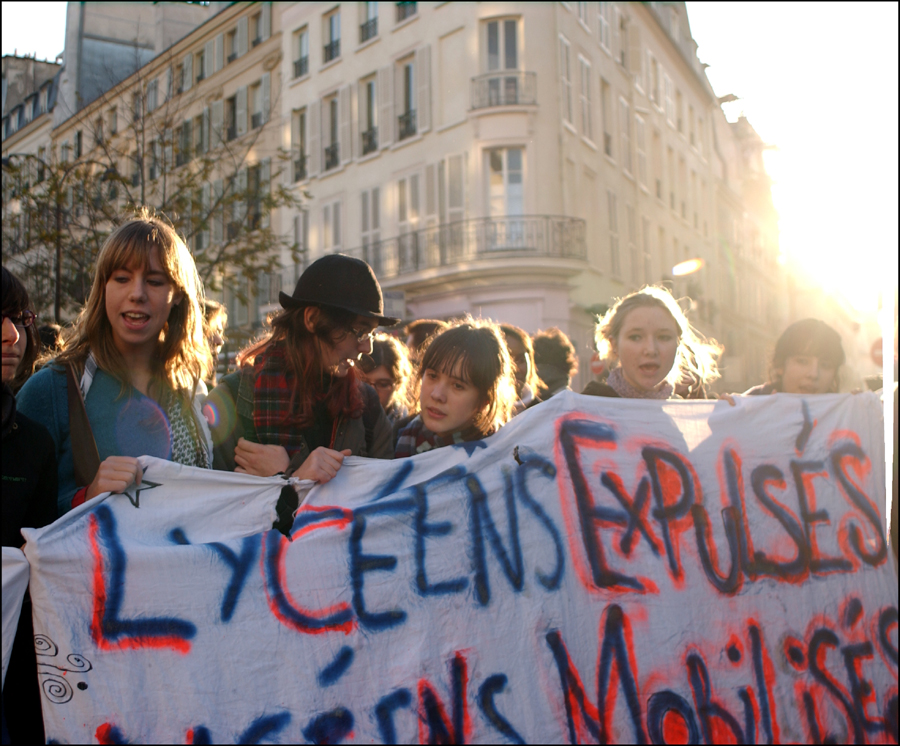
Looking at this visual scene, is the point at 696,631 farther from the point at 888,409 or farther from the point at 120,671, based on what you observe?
the point at 120,671

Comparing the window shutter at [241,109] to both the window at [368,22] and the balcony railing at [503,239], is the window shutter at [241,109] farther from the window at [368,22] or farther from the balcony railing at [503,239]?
the balcony railing at [503,239]

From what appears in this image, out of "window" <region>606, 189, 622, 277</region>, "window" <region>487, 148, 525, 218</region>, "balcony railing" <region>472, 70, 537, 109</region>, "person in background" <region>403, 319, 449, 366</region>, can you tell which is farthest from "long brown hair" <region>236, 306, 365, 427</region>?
"window" <region>606, 189, 622, 277</region>

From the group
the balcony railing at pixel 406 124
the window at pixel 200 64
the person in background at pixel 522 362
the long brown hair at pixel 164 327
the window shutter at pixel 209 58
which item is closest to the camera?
the long brown hair at pixel 164 327

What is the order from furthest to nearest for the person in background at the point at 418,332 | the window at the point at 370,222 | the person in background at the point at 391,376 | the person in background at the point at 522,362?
the window at the point at 370,222
the person in background at the point at 418,332
the person in background at the point at 391,376
the person in background at the point at 522,362

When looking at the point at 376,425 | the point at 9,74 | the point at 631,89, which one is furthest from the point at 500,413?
the point at 9,74

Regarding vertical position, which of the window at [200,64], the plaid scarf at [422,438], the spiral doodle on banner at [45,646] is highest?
the window at [200,64]

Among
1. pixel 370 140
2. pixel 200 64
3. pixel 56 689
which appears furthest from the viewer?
pixel 200 64

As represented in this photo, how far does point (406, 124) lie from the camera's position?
778 inches

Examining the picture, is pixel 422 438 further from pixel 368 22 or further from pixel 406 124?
pixel 368 22

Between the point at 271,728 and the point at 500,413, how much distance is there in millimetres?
1334

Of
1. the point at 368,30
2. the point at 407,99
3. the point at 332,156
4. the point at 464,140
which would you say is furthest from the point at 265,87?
the point at 464,140

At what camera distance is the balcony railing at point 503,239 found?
1788 cm

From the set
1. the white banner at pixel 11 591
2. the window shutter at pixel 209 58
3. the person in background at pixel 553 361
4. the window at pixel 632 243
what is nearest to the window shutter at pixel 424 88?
the window at pixel 632 243

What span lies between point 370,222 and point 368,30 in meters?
4.94
